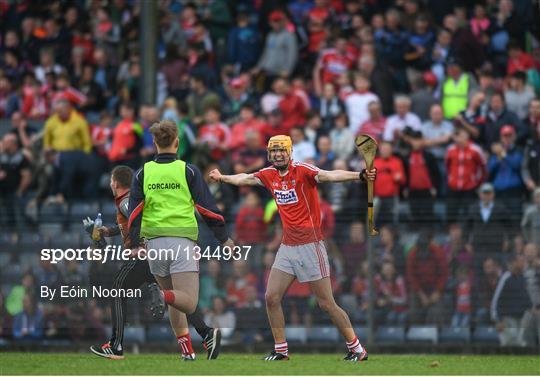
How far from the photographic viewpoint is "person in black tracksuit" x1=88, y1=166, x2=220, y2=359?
12.8 meters

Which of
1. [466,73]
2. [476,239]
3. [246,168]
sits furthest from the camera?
[466,73]

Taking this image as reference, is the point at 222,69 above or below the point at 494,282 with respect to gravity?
above

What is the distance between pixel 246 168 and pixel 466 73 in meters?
3.68

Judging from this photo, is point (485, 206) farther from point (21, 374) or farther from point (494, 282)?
point (21, 374)

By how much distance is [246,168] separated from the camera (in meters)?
19.1

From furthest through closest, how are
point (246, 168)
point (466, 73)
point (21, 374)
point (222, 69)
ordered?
point (222, 69), point (466, 73), point (246, 168), point (21, 374)

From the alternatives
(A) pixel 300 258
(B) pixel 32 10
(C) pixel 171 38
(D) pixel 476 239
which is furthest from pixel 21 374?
(B) pixel 32 10

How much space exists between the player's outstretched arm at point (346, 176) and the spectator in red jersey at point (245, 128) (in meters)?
6.92

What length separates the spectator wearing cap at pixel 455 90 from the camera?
1998cm

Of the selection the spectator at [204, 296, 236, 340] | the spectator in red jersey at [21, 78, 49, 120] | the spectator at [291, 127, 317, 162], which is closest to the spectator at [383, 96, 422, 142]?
the spectator at [291, 127, 317, 162]

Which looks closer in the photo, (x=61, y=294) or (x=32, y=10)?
(x=61, y=294)

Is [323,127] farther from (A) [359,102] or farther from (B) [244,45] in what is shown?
(B) [244,45]

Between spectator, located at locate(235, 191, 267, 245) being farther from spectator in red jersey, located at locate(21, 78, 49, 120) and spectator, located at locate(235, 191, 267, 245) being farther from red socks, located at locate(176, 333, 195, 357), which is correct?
spectator in red jersey, located at locate(21, 78, 49, 120)

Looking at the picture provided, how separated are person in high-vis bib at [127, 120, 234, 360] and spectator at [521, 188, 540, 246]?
574cm
